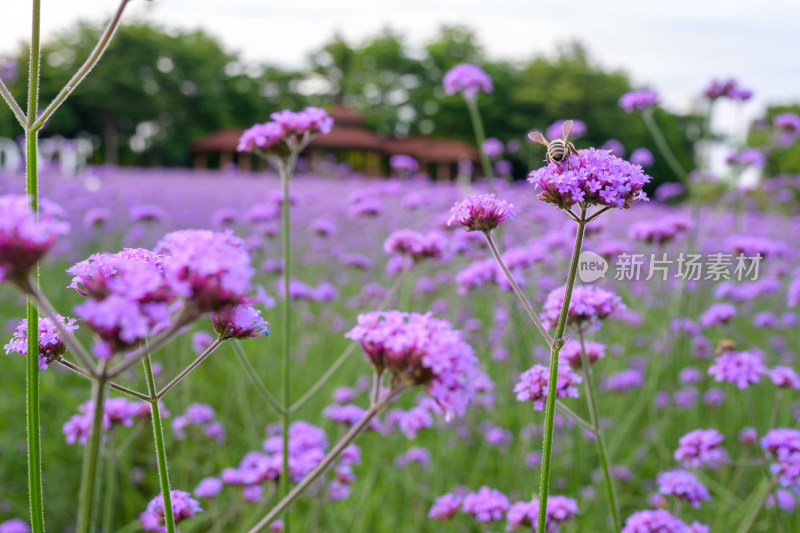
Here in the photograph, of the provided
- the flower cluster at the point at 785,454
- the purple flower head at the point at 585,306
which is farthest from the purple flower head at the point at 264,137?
the flower cluster at the point at 785,454

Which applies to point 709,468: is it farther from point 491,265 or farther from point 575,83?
point 575,83

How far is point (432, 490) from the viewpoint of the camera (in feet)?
10.9

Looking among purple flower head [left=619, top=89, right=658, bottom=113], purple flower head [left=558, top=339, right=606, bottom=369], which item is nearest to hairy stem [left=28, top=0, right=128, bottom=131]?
purple flower head [left=558, top=339, right=606, bottom=369]

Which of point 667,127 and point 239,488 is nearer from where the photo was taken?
point 239,488

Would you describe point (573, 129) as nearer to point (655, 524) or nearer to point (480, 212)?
point (480, 212)

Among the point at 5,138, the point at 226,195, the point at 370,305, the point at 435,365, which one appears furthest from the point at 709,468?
the point at 5,138

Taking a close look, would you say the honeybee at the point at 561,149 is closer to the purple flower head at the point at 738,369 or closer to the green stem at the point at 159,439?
the green stem at the point at 159,439

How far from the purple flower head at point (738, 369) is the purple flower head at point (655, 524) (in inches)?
24.0

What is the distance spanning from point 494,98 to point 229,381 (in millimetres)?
34446

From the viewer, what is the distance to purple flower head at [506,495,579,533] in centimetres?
178

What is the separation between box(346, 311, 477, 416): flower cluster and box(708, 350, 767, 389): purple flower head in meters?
1.58

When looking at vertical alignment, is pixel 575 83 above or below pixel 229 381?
above

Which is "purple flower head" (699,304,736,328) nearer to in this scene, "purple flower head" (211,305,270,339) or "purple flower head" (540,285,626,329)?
"purple flower head" (540,285,626,329)

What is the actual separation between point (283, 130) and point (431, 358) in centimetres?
138
